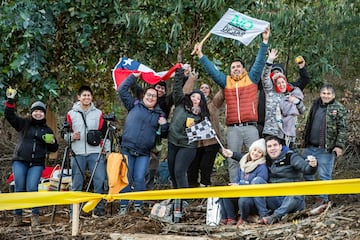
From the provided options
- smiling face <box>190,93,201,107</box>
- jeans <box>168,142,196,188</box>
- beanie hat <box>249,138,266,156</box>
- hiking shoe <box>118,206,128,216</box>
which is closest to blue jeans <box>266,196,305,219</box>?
beanie hat <box>249,138,266,156</box>

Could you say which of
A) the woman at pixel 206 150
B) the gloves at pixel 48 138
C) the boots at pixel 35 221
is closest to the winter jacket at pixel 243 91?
the woman at pixel 206 150

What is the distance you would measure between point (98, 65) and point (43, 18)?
1819 millimetres

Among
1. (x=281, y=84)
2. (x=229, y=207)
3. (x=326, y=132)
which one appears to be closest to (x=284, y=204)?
(x=229, y=207)

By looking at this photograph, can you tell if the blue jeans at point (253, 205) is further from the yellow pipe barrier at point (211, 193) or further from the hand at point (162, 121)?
the hand at point (162, 121)

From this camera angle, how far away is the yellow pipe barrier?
18.3ft

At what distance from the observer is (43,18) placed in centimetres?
773

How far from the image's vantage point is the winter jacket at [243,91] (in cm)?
741

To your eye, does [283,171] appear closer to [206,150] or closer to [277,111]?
[277,111]

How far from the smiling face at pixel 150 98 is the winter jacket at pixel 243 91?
75cm

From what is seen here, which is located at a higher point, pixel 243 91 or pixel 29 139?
pixel 243 91

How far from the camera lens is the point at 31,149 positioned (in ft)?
25.1

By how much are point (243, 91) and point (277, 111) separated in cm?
52

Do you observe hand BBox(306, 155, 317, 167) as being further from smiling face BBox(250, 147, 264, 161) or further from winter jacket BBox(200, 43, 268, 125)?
winter jacket BBox(200, 43, 268, 125)

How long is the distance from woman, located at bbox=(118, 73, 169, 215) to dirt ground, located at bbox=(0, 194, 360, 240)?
447 mm
